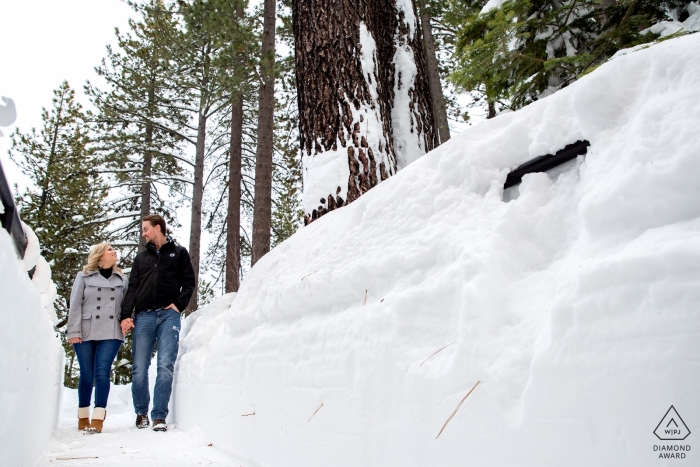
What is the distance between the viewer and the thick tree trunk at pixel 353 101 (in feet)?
11.3

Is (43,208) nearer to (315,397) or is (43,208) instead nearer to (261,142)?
(261,142)

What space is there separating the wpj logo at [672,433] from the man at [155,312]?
152 inches

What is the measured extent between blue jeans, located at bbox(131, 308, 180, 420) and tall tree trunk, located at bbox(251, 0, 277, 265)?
3336 mm

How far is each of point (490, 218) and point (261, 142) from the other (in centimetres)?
702

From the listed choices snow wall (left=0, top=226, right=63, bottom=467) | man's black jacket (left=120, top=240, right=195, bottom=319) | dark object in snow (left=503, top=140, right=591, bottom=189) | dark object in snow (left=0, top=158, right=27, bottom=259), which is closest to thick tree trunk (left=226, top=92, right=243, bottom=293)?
man's black jacket (left=120, top=240, right=195, bottom=319)

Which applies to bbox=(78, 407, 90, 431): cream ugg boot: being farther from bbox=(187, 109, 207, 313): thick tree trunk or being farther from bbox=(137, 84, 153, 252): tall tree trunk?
bbox=(137, 84, 153, 252): tall tree trunk

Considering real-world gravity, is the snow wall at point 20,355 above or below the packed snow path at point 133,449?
above

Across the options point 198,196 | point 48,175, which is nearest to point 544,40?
point 198,196

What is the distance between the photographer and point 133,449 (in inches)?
119

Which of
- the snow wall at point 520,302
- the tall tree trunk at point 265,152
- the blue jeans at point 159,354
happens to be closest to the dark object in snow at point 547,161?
the snow wall at point 520,302

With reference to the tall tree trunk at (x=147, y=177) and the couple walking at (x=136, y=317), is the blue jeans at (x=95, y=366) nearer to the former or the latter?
the couple walking at (x=136, y=317)

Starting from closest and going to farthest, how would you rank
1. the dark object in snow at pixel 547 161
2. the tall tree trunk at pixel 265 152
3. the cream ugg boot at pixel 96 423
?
the dark object in snow at pixel 547 161 → the cream ugg boot at pixel 96 423 → the tall tree trunk at pixel 265 152

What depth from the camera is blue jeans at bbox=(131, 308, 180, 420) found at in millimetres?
4023

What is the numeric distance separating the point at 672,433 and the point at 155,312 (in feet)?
13.1
